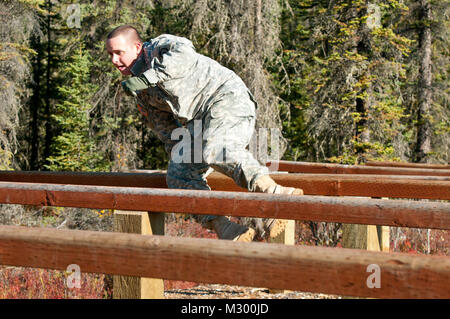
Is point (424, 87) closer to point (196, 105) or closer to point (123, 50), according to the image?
point (196, 105)

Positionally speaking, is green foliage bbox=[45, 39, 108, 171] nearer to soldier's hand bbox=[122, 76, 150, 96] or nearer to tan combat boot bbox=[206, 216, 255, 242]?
tan combat boot bbox=[206, 216, 255, 242]

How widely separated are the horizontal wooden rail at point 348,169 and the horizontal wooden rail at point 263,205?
114 inches

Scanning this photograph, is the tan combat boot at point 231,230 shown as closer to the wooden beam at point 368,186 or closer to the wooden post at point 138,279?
the wooden beam at point 368,186

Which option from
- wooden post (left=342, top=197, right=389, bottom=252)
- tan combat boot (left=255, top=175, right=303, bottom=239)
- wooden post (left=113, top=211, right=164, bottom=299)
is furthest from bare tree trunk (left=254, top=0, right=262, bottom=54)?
wooden post (left=113, top=211, right=164, bottom=299)

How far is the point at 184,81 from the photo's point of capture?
3824mm

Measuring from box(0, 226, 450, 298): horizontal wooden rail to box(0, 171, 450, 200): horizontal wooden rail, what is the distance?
7.10 feet

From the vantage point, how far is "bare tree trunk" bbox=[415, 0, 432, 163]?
18438 mm

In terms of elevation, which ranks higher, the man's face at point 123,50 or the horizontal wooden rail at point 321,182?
the man's face at point 123,50

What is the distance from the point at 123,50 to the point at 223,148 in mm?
1121

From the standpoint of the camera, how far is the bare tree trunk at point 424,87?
18438 millimetres

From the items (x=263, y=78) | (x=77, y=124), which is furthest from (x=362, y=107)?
(x=77, y=124)

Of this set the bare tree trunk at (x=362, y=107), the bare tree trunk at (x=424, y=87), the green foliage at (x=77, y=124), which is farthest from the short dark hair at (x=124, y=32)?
the bare tree trunk at (x=424, y=87)

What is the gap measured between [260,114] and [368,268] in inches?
528
